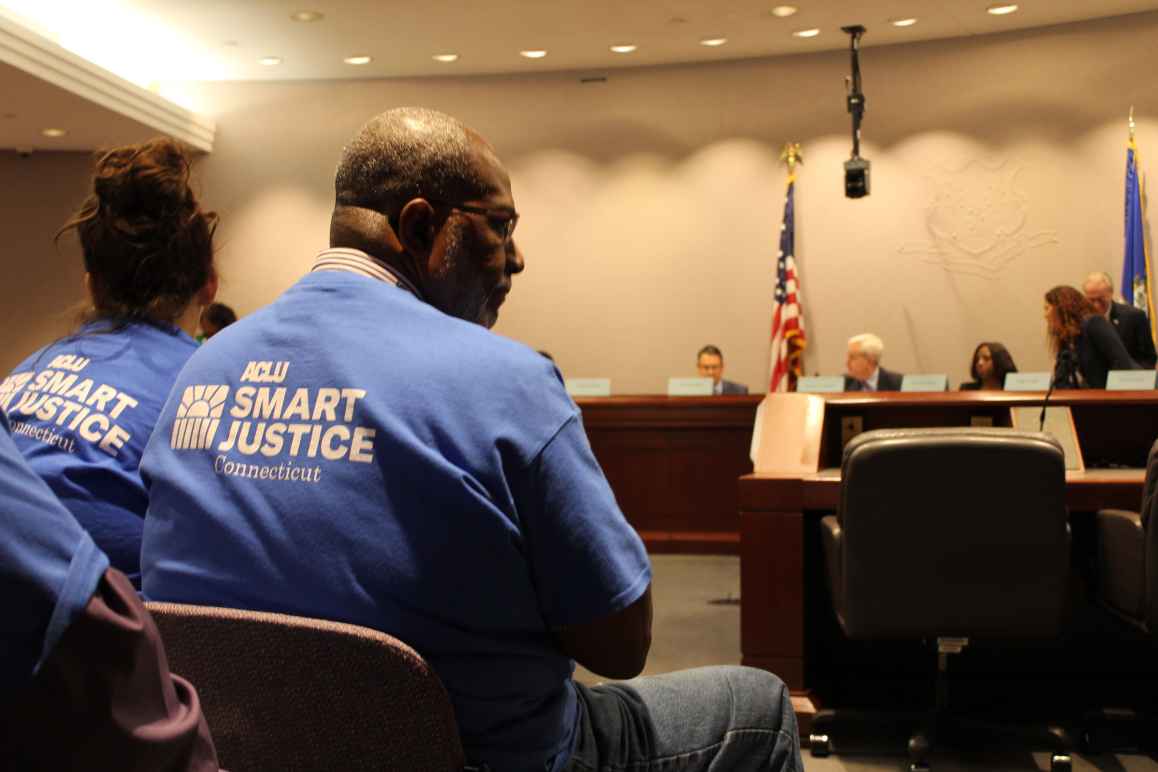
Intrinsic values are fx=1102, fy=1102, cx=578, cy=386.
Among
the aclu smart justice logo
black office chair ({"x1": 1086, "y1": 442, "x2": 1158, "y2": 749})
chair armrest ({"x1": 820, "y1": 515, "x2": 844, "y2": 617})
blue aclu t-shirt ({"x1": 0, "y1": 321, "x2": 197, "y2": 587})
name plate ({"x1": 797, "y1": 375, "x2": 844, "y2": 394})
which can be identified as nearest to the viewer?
the aclu smart justice logo

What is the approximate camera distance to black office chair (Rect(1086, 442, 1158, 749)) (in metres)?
2.56

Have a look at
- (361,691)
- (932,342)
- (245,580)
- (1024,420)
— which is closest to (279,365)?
(245,580)

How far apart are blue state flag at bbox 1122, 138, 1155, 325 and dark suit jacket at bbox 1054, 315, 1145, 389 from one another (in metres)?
1.90

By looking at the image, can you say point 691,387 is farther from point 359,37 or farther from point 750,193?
point 359,37

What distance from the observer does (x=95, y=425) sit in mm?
1406

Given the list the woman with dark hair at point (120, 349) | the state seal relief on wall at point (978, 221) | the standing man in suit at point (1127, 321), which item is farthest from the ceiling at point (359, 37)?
the woman with dark hair at point (120, 349)

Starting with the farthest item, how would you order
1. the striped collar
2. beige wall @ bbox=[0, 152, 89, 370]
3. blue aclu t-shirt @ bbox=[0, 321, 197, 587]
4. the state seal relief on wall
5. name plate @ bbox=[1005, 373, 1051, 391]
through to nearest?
beige wall @ bbox=[0, 152, 89, 370] → the state seal relief on wall → name plate @ bbox=[1005, 373, 1051, 391] → blue aclu t-shirt @ bbox=[0, 321, 197, 587] → the striped collar

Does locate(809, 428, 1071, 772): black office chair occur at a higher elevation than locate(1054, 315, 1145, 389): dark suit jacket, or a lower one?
lower

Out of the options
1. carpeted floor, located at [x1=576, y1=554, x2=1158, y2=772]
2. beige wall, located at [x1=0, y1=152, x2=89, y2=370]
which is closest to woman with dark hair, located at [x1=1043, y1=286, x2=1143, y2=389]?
carpeted floor, located at [x1=576, y1=554, x2=1158, y2=772]

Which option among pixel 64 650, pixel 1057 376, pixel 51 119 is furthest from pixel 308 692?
pixel 51 119

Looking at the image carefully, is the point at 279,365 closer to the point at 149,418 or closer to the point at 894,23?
the point at 149,418

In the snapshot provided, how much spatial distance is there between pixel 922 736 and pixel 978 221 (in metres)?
6.04

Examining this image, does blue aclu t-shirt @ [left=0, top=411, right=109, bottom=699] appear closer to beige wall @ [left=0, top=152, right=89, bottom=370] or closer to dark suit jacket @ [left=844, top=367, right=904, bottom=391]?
dark suit jacket @ [left=844, top=367, right=904, bottom=391]

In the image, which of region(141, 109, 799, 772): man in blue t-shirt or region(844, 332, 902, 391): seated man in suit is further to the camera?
region(844, 332, 902, 391): seated man in suit
